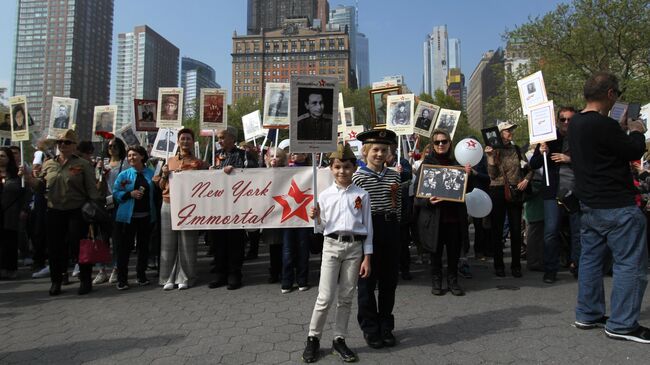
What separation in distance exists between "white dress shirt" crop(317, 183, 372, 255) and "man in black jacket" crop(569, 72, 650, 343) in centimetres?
215

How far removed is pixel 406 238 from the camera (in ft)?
21.9

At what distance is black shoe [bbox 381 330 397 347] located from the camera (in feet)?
12.5

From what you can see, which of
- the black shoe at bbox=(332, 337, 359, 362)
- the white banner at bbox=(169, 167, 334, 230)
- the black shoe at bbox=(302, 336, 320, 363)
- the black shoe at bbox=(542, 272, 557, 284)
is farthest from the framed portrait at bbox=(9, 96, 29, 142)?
the black shoe at bbox=(542, 272, 557, 284)

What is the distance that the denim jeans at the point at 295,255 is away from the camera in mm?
5914

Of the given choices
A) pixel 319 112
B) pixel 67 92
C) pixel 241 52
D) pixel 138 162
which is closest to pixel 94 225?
pixel 138 162

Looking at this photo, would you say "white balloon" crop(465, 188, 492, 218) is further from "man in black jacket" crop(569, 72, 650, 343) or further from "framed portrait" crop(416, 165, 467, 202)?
"man in black jacket" crop(569, 72, 650, 343)

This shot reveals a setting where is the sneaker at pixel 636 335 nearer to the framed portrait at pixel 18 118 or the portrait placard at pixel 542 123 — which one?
the portrait placard at pixel 542 123

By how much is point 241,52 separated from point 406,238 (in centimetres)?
15245

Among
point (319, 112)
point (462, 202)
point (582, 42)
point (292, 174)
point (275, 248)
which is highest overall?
point (582, 42)

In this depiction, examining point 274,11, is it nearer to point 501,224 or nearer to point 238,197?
point 238,197

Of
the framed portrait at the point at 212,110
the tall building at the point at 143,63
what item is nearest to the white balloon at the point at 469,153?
the framed portrait at the point at 212,110

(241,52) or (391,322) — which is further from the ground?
(241,52)

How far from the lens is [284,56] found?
488 feet

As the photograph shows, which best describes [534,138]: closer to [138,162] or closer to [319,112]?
[319,112]
